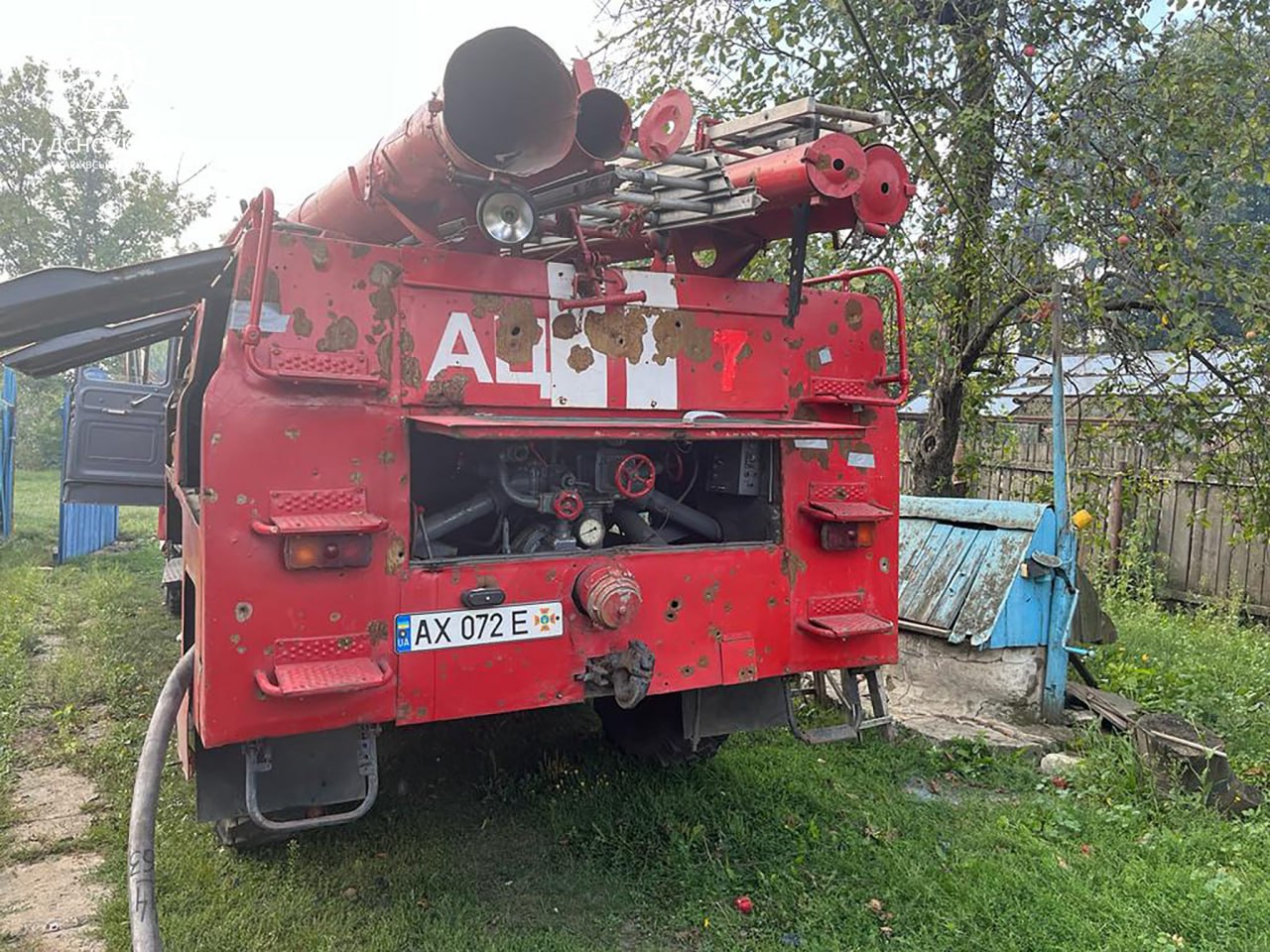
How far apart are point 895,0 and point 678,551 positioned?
4.00 meters

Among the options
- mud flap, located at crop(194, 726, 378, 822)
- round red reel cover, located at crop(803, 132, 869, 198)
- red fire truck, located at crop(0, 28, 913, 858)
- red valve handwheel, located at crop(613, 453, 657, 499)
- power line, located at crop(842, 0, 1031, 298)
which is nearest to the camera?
A: red fire truck, located at crop(0, 28, 913, 858)

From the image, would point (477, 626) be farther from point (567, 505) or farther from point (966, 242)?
point (966, 242)

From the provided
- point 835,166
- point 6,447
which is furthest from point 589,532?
point 6,447

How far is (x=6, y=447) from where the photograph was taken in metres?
10.8

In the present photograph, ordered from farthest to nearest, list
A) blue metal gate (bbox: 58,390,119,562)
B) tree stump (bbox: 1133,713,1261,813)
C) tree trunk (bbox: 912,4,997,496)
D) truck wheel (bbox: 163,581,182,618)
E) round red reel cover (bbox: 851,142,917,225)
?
1. blue metal gate (bbox: 58,390,119,562)
2. truck wheel (bbox: 163,581,182,618)
3. tree trunk (bbox: 912,4,997,496)
4. tree stump (bbox: 1133,713,1261,813)
5. round red reel cover (bbox: 851,142,917,225)

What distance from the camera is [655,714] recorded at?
448cm

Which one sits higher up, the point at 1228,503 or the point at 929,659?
the point at 1228,503

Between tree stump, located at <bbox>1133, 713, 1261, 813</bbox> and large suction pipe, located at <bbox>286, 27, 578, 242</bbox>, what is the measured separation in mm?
3609

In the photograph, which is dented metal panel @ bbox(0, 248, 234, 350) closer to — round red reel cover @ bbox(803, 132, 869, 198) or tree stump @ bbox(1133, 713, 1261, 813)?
round red reel cover @ bbox(803, 132, 869, 198)

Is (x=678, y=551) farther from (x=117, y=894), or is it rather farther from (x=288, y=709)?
(x=117, y=894)

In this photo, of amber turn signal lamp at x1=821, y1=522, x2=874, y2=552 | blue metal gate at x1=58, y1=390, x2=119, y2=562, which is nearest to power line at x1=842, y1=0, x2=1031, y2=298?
amber turn signal lamp at x1=821, y1=522, x2=874, y2=552

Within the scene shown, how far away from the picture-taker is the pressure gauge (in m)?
3.46

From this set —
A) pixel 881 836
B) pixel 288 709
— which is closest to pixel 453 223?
pixel 288 709

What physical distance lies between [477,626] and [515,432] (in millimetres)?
673
